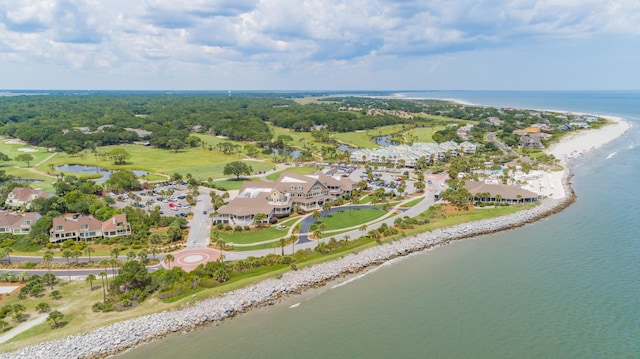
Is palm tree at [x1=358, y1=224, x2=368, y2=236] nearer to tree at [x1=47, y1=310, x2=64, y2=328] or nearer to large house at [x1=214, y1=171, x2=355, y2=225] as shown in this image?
large house at [x1=214, y1=171, x2=355, y2=225]

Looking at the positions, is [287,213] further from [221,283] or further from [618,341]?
[618,341]

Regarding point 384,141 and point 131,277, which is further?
point 384,141

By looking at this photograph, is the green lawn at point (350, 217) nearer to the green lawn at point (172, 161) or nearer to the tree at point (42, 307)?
the tree at point (42, 307)

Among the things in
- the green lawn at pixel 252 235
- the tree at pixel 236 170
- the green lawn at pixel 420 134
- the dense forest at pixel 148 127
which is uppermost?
the dense forest at pixel 148 127

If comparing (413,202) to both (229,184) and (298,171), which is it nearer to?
(298,171)

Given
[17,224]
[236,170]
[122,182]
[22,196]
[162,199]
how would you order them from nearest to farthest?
[17,224] < [22,196] < [162,199] < [122,182] < [236,170]

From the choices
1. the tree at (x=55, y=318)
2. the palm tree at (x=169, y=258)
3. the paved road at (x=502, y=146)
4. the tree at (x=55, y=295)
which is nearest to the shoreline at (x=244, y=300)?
the tree at (x=55, y=318)

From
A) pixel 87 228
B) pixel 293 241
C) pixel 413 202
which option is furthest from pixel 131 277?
pixel 413 202

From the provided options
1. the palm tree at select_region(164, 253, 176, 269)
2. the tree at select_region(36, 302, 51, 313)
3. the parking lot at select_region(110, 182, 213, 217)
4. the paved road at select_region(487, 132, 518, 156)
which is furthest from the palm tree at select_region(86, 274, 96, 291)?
the paved road at select_region(487, 132, 518, 156)

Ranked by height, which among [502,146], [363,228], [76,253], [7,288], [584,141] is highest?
[584,141]
